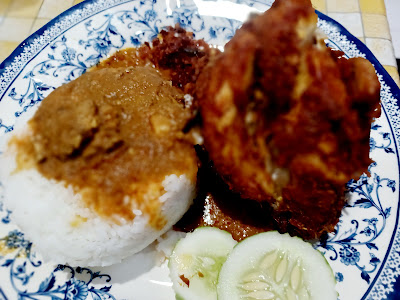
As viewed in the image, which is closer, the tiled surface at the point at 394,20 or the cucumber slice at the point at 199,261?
the cucumber slice at the point at 199,261

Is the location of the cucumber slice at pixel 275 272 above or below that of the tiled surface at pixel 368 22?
below

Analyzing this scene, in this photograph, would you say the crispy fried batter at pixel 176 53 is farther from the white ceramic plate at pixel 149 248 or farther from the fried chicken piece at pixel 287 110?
the fried chicken piece at pixel 287 110

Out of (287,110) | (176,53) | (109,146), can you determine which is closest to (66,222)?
(109,146)

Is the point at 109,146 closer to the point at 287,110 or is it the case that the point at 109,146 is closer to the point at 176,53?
the point at 287,110

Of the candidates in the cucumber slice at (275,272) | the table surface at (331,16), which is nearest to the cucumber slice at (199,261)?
the cucumber slice at (275,272)

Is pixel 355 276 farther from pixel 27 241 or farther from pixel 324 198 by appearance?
pixel 27 241

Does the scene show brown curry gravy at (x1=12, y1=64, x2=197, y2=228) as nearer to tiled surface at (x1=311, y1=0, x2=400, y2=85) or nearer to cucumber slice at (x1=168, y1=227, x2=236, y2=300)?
cucumber slice at (x1=168, y1=227, x2=236, y2=300)

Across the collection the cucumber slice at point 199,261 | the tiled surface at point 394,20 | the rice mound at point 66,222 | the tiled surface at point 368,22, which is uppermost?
the rice mound at point 66,222

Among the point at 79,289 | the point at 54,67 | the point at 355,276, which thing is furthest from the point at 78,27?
the point at 355,276
